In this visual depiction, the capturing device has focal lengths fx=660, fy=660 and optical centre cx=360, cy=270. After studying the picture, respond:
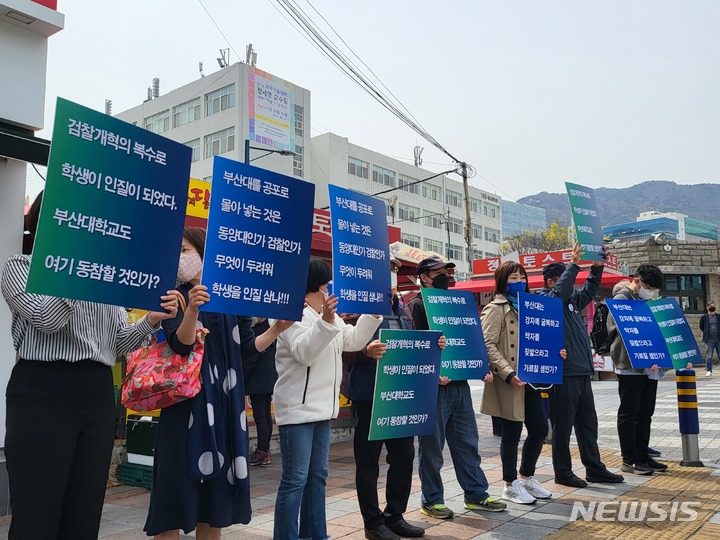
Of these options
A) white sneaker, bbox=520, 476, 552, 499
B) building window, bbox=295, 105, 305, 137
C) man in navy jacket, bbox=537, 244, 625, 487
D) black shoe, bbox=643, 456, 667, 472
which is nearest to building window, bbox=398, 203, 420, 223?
building window, bbox=295, 105, 305, 137

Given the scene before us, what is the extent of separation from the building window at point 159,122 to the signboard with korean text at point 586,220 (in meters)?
47.6

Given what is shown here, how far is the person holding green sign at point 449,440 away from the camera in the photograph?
497 cm

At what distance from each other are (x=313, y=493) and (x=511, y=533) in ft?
4.98

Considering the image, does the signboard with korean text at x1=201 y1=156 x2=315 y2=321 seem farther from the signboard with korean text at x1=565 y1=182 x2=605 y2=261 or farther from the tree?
the tree

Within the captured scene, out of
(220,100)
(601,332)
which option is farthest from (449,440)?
(220,100)

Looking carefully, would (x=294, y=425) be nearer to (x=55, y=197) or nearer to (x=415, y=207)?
(x=55, y=197)

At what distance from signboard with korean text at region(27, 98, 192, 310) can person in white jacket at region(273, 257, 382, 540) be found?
1.03 metres

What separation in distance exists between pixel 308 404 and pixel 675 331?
16.3 feet

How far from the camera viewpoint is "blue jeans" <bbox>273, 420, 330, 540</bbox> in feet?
11.9

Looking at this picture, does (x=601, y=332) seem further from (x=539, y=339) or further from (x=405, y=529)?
(x=405, y=529)

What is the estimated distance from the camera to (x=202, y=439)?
121 inches

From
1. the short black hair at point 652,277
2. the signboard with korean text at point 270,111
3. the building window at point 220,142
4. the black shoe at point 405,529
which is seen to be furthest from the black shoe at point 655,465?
the building window at point 220,142

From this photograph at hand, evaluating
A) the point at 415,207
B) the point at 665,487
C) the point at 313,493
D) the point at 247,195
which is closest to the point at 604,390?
the point at 665,487

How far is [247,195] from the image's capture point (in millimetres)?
3330
